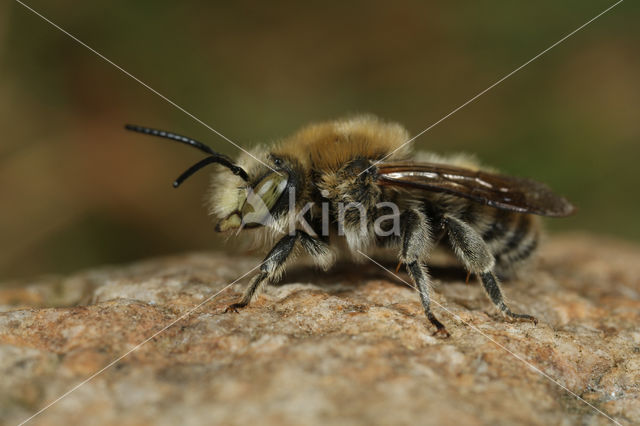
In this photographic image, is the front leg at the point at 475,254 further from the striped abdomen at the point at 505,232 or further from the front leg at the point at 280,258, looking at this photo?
the front leg at the point at 280,258

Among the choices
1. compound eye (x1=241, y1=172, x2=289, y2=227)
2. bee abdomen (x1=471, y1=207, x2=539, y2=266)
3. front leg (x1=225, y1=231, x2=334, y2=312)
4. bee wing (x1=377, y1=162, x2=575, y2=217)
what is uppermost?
bee wing (x1=377, y1=162, x2=575, y2=217)

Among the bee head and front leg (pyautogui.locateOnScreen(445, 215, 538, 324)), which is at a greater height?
the bee head

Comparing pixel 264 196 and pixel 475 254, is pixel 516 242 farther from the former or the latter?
pixel 264 196

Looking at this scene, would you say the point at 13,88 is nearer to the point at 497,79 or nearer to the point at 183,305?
the point at 183,305

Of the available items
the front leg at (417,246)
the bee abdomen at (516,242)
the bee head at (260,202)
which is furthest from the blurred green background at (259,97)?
the front leg at (417,246)

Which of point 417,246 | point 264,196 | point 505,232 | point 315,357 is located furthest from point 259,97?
point 315,357

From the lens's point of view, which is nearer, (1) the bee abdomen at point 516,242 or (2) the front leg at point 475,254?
(2) the front leg at point 475,254

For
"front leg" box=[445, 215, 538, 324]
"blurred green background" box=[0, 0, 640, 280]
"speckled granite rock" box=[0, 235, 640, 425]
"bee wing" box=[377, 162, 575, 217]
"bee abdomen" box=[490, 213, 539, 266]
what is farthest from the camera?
"blurred green background" box=[0, 0, 640, 280]

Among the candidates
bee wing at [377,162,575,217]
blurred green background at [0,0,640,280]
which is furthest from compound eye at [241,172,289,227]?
blurred green background at [0,0,640,280]

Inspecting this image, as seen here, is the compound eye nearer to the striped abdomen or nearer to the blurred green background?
the striped abdomen
